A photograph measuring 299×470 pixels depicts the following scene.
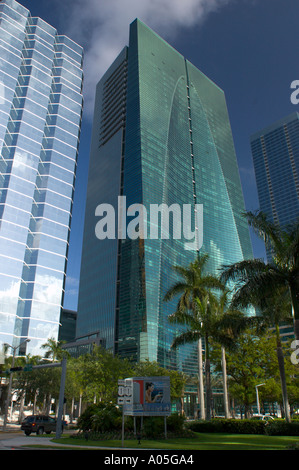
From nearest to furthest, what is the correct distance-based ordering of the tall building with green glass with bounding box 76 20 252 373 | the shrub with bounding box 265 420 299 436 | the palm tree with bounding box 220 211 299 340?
the palm tree with bounding box 220 211 299 340 < the shrub with bounding box 265 420 299 436 < the tall building with green glass with bounding box 76 20 252 373

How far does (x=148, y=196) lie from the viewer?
13450cm

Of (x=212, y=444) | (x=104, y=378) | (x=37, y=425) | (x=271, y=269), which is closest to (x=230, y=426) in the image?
(x=212, y=444)

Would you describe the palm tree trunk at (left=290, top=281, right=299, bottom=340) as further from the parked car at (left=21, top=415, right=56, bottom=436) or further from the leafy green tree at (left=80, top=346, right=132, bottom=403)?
the leafy green tree at (left=80, top=346, right=132, bottom=403)

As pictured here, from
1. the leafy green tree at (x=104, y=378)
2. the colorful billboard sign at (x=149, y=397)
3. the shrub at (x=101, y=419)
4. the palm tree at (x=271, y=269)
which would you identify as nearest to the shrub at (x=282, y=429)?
the colorful billboard sign at (x=149, y=397)

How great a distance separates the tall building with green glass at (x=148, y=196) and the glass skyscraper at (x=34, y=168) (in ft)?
59.1

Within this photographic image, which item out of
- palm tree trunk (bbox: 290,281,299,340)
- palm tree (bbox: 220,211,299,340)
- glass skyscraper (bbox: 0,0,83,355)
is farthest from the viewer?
glass skyscraper (bbox: 0,0,83,355)

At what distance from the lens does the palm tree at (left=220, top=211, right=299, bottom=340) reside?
69.2 ft

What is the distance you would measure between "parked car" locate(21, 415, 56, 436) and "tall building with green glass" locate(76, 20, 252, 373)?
242 feet

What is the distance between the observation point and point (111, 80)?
635 ft

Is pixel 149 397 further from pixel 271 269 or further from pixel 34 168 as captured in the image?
pixel 34 168

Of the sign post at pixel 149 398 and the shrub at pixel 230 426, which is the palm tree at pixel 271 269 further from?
the shrub at pixel 230 426

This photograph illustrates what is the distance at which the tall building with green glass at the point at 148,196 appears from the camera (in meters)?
122

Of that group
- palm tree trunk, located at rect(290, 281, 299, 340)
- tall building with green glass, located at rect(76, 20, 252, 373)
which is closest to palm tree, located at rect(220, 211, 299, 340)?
palm tree trunk, located at rect(290, 281, 299, 340)
